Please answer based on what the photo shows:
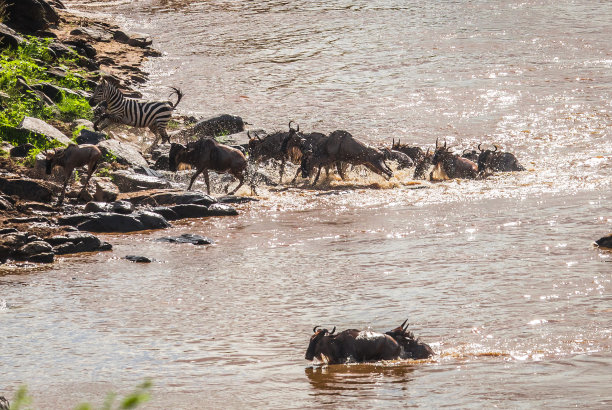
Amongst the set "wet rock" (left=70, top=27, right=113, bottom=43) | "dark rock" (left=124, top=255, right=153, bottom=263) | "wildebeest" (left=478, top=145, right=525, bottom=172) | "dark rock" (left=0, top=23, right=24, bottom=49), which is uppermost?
"wet rock" (left=70, top=27, right=113, bottom=43)

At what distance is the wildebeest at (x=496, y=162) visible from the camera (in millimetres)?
16828

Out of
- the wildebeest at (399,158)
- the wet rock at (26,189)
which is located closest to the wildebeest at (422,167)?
the wildebeest at (399,158)

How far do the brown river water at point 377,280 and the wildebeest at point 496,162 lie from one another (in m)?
0.53

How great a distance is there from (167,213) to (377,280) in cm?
533

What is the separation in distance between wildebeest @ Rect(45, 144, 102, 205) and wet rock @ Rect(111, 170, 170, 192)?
3.47ft

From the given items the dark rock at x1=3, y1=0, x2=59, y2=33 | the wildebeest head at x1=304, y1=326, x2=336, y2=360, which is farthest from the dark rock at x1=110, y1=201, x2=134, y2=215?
the dark rock at x1=3, y1=0, x2=59, y2=33

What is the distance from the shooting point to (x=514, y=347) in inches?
280

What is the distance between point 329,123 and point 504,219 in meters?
9.33

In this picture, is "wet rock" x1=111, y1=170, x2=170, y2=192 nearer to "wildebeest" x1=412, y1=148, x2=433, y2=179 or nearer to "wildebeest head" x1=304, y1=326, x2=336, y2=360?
"wildebeest" x1=412, y1=148, x2=433, y2=179

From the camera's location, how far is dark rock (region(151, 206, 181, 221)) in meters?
14.3

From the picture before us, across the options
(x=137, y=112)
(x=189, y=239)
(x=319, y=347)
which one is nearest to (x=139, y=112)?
(x=137, y=112)

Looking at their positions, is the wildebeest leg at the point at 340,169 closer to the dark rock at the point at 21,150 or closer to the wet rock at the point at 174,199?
the wet rock at the point at 174,199

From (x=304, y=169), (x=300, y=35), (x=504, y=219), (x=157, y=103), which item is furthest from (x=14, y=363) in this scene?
(x=300, y=35)

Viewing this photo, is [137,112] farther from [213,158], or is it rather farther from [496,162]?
[496,162]
